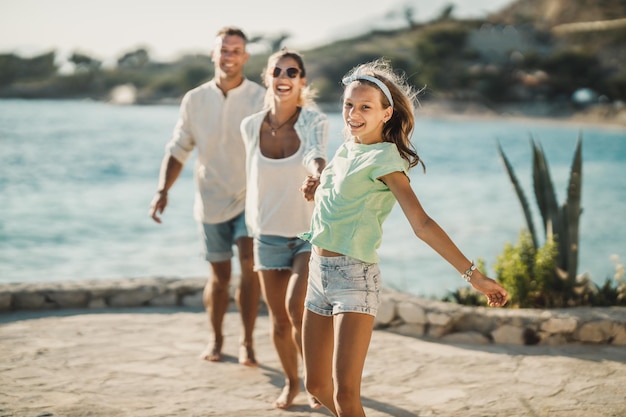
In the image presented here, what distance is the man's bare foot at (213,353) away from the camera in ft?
16.8

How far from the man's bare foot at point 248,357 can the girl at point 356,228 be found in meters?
1.67

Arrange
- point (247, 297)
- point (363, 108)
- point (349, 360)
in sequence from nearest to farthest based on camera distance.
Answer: point (349, 360), point (363, 108), point (247, 297)

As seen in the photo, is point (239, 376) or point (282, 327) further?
point (239, 376)

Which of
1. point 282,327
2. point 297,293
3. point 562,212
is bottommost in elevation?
point 282,327

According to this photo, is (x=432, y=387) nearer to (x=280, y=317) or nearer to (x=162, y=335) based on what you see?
(x=280, y=317)

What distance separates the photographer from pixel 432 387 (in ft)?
15.1

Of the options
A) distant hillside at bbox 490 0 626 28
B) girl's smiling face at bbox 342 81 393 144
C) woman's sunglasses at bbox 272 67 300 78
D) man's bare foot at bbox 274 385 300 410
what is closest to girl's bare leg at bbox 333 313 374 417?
girl's smiling face at bbox 342 81 393 144

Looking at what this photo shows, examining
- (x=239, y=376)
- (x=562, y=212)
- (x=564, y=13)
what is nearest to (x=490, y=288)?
(x=239, y=376)

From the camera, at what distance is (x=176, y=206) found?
22391 mm

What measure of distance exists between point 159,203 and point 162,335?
3.73 ft

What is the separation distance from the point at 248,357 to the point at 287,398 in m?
0.81

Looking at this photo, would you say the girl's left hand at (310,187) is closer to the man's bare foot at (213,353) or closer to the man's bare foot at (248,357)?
the man's bare foot at (248,357)

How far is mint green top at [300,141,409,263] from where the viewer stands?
10.4 feet

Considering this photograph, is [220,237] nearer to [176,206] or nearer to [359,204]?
[359,204]
